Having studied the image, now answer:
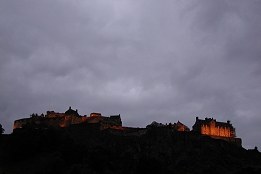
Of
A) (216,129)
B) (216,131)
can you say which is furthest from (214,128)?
(216,131)

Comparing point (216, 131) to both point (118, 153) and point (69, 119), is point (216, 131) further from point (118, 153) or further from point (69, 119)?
point (69, 119)

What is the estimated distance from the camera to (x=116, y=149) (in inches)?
4963

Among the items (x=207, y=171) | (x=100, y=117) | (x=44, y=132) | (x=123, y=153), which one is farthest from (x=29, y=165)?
(x=100, y=117)

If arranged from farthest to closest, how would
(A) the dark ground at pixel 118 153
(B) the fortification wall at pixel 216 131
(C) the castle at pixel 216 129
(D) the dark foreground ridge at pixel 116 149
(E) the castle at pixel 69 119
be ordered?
1. (C) the castle at pixel 216 129
2. (B) the fortification wall at pixel 216 131
3. (E) the castle at pixel 69 119
4. (D) the dark foreground ridge at pixel 116 149
5. (A) the dark ground at pixel 118 153

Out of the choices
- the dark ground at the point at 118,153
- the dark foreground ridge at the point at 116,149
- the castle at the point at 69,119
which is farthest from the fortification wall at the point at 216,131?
the castle at the point at 69,119

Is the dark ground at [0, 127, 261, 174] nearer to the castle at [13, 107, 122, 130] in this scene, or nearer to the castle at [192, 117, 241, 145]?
the castle at [13, 107, 122, 130]

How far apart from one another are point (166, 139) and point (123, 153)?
19.8 m

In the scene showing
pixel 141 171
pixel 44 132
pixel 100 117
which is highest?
pixel 100 117

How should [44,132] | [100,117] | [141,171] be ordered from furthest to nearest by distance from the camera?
[100,117]
[44,132]
[141,171]

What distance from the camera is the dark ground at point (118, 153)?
88312 millimetres

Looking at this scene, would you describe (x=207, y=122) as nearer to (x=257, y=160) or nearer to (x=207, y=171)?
(x=257, y=160)

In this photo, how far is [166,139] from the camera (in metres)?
136

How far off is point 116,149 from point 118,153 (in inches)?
231

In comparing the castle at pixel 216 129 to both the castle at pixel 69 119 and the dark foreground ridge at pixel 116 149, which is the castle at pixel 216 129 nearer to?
the dark foreground ridge at pixel 116 149
